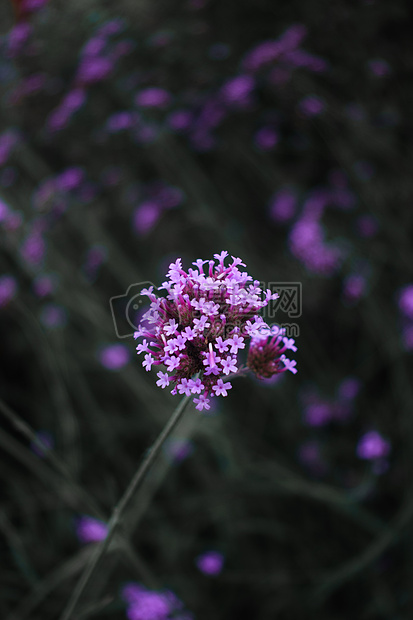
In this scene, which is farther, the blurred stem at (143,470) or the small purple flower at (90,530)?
the small purple flower at (90,530)

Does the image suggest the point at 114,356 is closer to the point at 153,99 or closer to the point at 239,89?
the point at 153,99

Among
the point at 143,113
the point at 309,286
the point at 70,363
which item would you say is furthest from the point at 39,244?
the point at 309,286

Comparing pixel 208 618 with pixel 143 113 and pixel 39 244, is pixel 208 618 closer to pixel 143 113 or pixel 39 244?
pixel 39 244

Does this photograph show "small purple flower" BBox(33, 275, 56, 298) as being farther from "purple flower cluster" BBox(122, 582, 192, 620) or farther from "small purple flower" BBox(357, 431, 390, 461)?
"small purple flower" BBox(357, 431, 390, 461)

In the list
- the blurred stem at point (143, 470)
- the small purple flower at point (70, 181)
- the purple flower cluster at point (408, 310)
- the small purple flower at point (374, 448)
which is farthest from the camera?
the small purple flower at point (70, 181)

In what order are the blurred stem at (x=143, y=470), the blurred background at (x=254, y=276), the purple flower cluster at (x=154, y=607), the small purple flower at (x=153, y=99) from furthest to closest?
the small purple flower at (x=153, y=99) → the blurred background at (x=254, y=276) → the purple flower cluster at (x=154, y=607) → the blurred stem at (x=143, y=470)

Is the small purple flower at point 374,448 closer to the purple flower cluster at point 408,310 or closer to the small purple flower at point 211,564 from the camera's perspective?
the purple flower cluster at point 408,310

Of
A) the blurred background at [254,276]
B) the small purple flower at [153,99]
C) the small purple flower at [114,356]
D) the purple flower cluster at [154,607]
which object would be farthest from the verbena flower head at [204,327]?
the small purple flower at [153,99]
